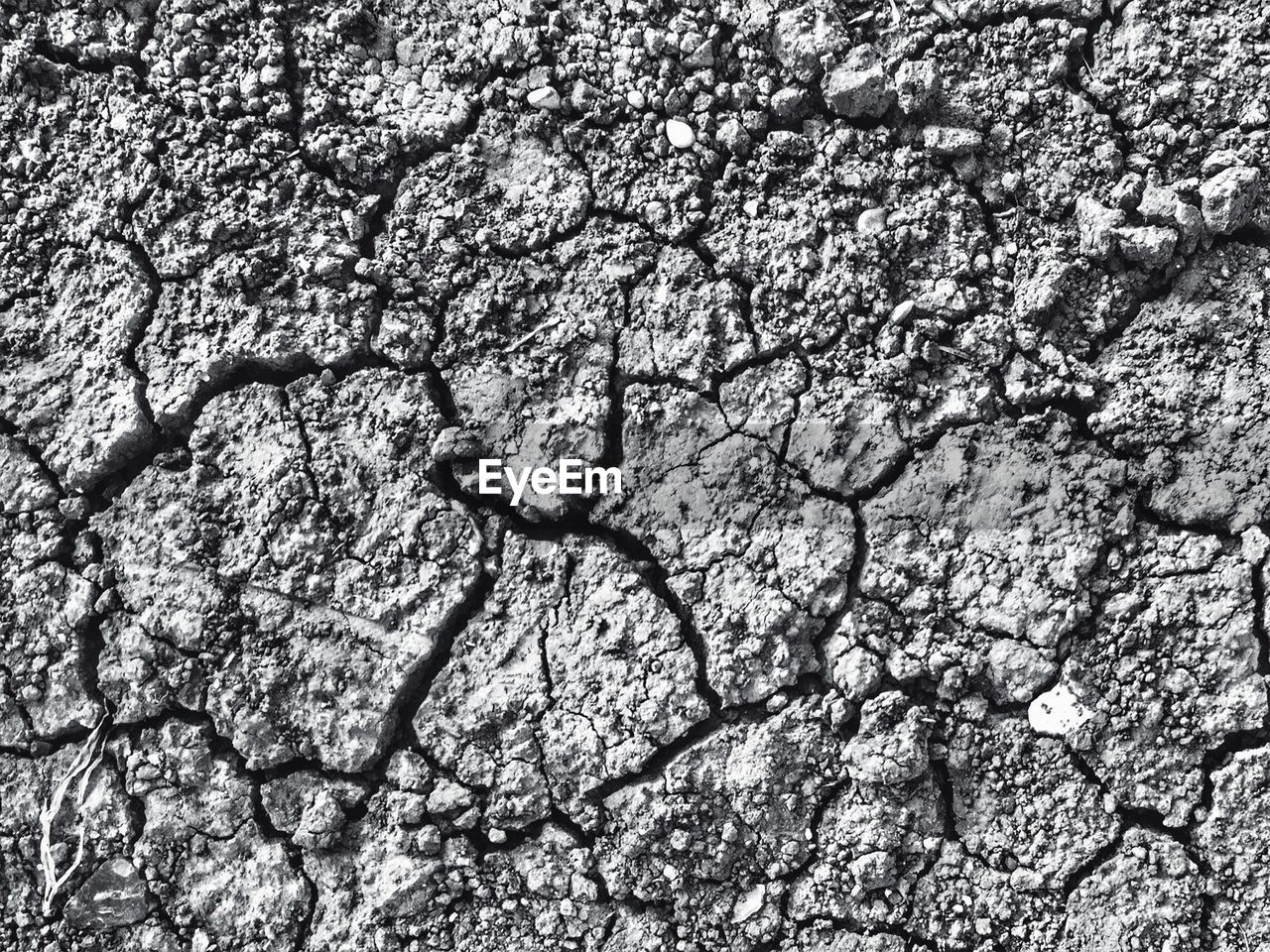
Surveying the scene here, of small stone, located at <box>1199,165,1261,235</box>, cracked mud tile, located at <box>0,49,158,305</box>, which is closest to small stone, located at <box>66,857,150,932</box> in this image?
cracked mud tile, located at <box>0,49,158,305</box>

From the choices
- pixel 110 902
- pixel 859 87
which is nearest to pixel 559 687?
pixel 110 902

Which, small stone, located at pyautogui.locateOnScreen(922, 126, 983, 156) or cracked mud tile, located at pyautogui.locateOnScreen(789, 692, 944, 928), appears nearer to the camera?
cracked mud tile, located at pyautogui.locateOnScreen(789, 692, 944, 928)

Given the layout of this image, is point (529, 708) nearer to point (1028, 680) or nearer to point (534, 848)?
point (534, 848)

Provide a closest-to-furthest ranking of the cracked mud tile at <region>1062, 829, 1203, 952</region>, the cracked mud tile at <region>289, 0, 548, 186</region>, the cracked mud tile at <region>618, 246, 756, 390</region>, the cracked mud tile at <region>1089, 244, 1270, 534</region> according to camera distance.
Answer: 1. the cracked mud tile at <region>1062, 829, 1203, 952</region>
2. the cracked mud tile at <region>1089, 244, 1270, 534</region>
3. the cracked mud tile at <region>618, 246, 756, 390</region>
4. the cracked mud tile at <region>289, 0, 548, 186</region>

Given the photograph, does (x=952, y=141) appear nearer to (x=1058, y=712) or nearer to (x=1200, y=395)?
(x=1200, y=395)

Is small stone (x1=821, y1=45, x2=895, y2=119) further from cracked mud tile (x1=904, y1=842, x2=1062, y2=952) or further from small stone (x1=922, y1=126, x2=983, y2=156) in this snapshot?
cracked mud tile (x1=904, y1=842, x2=1062, y2=952)

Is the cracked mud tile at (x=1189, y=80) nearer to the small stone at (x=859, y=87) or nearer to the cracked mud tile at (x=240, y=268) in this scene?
the small stone at (x=859, y=87)

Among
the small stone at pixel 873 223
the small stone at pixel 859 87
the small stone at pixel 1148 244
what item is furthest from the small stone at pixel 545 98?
the small stone at pixel 1148 244
